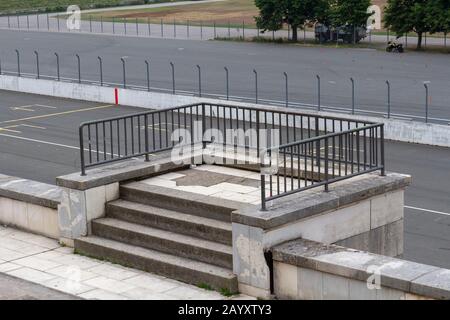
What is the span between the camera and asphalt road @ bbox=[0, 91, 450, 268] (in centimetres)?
2162

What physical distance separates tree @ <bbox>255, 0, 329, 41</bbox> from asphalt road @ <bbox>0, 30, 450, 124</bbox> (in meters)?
2.55

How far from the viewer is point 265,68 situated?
53.9m

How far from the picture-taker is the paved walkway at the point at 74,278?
502 inches

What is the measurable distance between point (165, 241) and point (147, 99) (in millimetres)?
28786

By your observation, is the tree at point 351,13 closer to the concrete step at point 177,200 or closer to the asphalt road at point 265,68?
the asphalt road at point 265,68

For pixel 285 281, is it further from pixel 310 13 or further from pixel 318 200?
pixel 310 13

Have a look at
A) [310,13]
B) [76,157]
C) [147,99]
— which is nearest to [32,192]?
[76,157]

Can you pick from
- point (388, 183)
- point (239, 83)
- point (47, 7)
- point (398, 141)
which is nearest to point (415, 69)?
point (239, 83)

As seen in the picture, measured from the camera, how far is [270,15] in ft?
227

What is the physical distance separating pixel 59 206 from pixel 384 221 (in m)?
4.77
